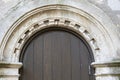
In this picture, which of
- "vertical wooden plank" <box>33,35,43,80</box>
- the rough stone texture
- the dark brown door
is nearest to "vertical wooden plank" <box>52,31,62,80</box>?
the dark brown door

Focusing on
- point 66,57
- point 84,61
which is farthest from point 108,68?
point 66,57

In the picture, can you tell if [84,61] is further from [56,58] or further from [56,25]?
[56,25]

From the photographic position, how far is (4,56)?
2.66 m

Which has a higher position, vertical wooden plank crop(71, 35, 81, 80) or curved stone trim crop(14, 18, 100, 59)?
curved stone trim crop(14, 18, 100, 59)

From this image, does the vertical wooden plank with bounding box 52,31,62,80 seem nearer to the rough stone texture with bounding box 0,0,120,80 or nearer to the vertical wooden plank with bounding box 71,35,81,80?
the vertical wooden plank with bounding box 71,35,81,80

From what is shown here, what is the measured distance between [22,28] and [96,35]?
710 mm

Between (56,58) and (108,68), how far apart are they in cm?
52

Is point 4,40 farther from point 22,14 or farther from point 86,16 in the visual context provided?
point 86,16

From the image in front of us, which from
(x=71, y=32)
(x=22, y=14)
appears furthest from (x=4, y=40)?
(x=71, y=32)

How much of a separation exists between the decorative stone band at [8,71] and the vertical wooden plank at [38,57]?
0.74 ft

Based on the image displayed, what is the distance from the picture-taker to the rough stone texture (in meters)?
2.64

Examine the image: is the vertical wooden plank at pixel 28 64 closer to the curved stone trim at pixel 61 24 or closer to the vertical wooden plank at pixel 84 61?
the curved stone trim at pixel 61 24

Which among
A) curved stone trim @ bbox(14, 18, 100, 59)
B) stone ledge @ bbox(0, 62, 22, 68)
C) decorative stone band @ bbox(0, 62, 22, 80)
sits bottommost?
decorative stone band @ bbox(0, 62, 22, 80)

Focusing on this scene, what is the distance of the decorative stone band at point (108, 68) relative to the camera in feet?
8.56
